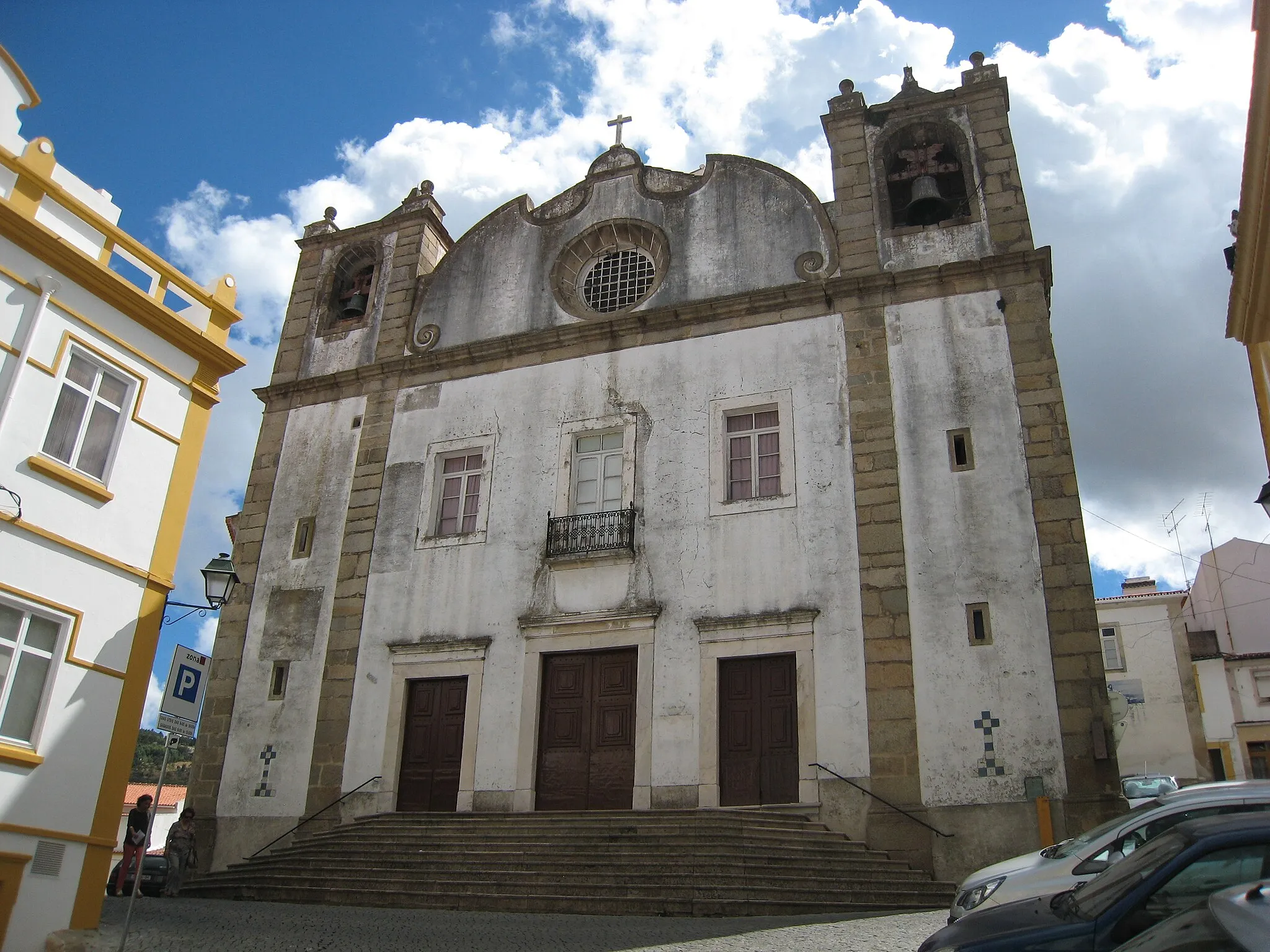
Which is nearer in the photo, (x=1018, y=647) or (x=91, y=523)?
(x=91, y=523)

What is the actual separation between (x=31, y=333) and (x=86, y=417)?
101 cm

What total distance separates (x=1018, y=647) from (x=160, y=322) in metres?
10.9

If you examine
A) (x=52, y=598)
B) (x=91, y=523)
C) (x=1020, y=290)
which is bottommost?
(x=52, y=598)

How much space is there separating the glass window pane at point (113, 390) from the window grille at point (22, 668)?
2446mm

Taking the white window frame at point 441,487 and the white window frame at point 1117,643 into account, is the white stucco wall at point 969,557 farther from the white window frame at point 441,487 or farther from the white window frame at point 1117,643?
the white window frame at point 1117,643

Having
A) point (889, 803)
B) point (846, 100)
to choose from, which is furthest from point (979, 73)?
point (889, 803)

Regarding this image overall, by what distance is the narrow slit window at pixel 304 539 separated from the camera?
17.8 metres

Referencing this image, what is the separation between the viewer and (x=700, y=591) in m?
14.9

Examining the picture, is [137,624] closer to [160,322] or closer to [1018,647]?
[160,322]

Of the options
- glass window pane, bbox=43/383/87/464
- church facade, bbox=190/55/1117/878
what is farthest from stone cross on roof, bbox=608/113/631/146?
glass window pane, bbox=43/383/87/464

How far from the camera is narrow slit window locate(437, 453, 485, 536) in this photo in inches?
671

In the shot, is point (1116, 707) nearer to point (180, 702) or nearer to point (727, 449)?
point (727, 449)

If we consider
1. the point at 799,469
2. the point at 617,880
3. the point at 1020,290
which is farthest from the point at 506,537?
the point at 1020,290

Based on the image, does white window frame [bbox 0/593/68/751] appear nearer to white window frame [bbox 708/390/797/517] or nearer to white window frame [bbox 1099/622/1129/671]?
white window frame [bbox 708/390/797/517]
